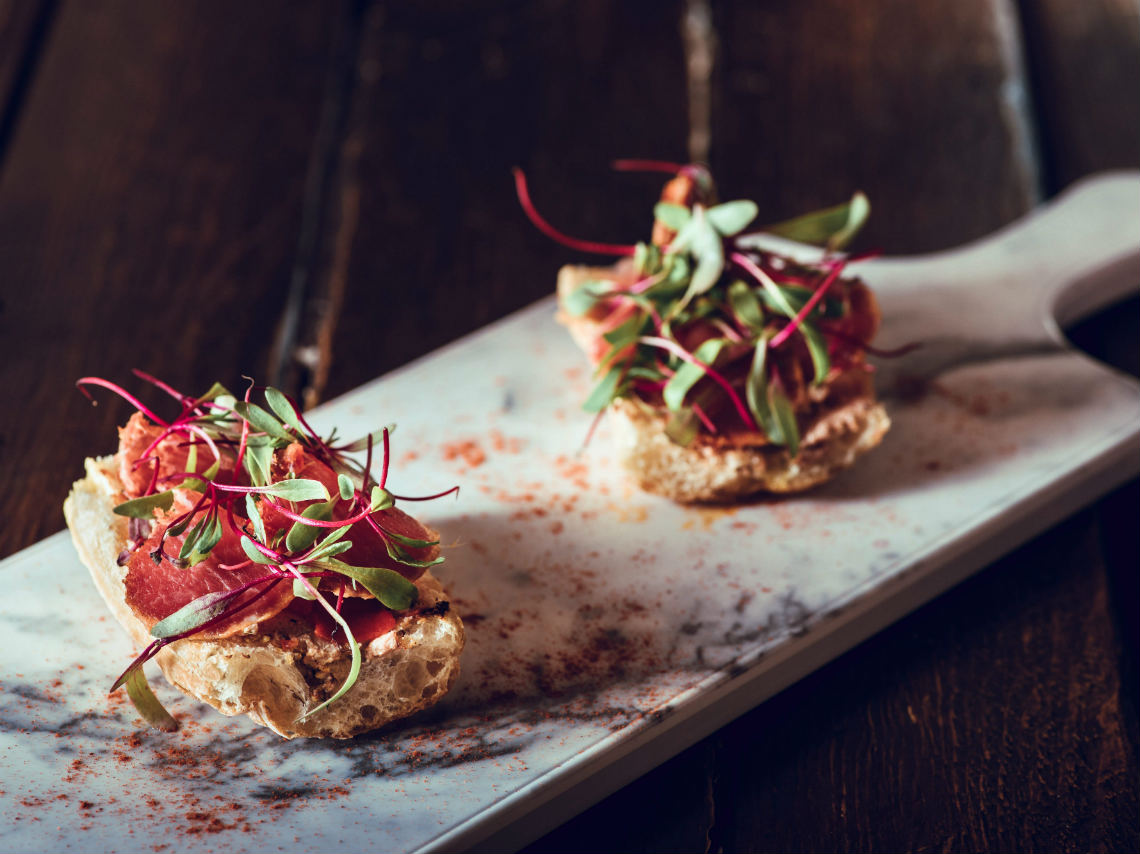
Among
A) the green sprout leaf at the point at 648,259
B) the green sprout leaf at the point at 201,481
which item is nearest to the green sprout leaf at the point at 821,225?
the green sprout leaf at the point at 648,259

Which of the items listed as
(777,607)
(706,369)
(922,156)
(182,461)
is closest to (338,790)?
(182,461)

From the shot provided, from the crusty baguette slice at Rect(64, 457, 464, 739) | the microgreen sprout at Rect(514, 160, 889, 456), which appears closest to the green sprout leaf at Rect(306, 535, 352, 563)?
the crusty baguette slice at Rect(64, 457, 464, 739)

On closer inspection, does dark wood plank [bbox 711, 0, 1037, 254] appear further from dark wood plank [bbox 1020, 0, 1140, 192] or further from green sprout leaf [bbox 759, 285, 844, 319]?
green sprout leaf [bbox 759, 285, 844, 319]

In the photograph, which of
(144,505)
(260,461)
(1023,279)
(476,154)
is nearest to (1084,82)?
(1023,279)

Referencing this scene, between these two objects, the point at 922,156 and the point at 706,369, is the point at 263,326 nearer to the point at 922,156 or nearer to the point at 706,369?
the point at 706,369

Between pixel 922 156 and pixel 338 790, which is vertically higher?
pixel 922 156

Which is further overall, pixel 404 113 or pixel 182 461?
pixel 404 113

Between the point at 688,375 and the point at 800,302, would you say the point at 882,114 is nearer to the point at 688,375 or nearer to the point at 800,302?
the point at 800,302
